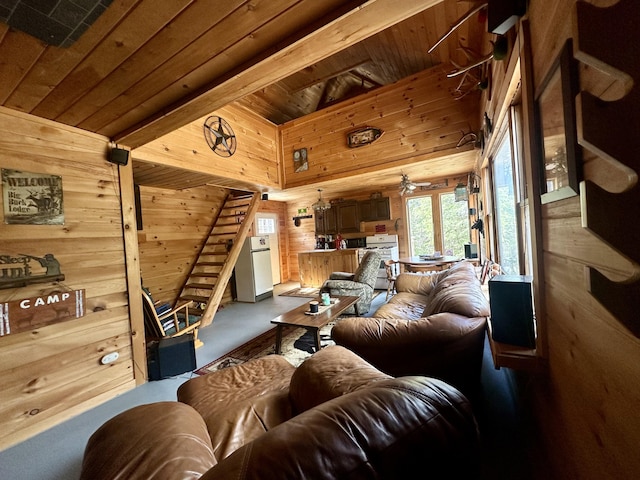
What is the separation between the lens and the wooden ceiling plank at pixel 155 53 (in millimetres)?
1151

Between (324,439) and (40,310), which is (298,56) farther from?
(40,310)

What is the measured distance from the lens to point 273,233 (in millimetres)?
7238

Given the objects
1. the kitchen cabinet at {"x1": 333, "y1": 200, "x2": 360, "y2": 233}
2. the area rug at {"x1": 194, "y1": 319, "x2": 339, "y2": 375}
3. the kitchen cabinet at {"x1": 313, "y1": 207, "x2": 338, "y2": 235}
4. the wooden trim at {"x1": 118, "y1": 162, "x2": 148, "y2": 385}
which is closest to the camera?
the wooden trim at {"x1": 118, "y1": 162, "x2": 148, "y2": 385}

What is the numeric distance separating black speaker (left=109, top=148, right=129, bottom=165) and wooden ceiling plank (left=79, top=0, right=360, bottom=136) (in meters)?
0.33

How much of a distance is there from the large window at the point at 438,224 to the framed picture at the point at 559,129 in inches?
189

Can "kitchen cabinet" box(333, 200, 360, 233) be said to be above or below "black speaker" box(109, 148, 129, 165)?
below

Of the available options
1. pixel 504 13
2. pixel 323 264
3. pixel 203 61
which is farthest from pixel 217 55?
pixel 323 264

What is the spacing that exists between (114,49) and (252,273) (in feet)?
14.9

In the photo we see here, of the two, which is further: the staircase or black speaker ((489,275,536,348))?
the staircase

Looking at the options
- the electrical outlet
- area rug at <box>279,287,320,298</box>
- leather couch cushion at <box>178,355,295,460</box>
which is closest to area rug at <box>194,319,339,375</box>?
the electrical outlet

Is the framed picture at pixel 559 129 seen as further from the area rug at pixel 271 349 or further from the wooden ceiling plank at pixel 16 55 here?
the area rug at pixel 271 349

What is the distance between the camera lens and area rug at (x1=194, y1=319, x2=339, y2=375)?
2.74 meters

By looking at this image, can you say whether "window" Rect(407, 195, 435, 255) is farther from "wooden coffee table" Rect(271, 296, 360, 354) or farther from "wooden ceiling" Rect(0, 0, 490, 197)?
"wooden ceiling" Rect(0, 0, 490, 197)

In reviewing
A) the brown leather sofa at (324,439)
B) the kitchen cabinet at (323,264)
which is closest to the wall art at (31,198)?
the brown leather sofa at (324,439)
